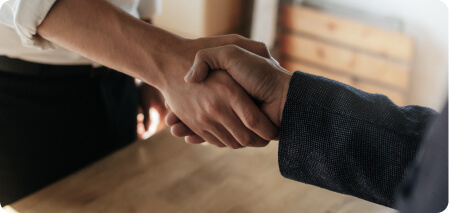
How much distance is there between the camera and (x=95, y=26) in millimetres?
915

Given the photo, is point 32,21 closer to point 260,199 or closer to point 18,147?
point 18,147

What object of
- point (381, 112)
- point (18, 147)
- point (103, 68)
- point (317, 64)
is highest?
point (381, 112)

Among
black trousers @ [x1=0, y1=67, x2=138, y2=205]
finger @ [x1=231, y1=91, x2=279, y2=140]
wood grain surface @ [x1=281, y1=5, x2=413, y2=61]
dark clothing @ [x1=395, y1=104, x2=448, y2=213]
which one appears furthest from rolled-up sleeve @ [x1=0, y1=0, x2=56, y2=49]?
wood grain surface @ [x1=281, y1=5, x2=413, y2=61]

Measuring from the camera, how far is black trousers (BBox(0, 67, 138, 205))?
3.46 ft

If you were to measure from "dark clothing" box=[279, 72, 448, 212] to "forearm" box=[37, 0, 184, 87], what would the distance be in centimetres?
29

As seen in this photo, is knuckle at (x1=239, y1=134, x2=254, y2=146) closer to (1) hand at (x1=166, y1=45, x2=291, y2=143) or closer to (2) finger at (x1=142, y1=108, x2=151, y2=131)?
(1) hand at (x1=166, y1=45, x2=291, y2=143)

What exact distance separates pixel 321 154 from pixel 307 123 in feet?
0.18

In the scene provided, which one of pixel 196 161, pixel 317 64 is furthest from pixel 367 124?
pixel 317 64

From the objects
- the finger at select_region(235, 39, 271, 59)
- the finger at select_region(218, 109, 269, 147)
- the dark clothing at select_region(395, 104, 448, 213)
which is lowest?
the finger at select_region(218, 109, 269, 147)

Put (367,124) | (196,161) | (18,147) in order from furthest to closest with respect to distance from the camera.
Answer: (18,147) < (196,161) < (367,124)

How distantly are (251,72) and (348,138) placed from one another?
23 centimetres

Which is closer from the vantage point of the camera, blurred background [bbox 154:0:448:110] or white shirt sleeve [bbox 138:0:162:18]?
white shirt sleeve [bbox 138:0:162:18]

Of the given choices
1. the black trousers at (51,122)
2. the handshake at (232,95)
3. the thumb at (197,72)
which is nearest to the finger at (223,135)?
the handshake at (232,95)

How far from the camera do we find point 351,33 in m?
2.59
